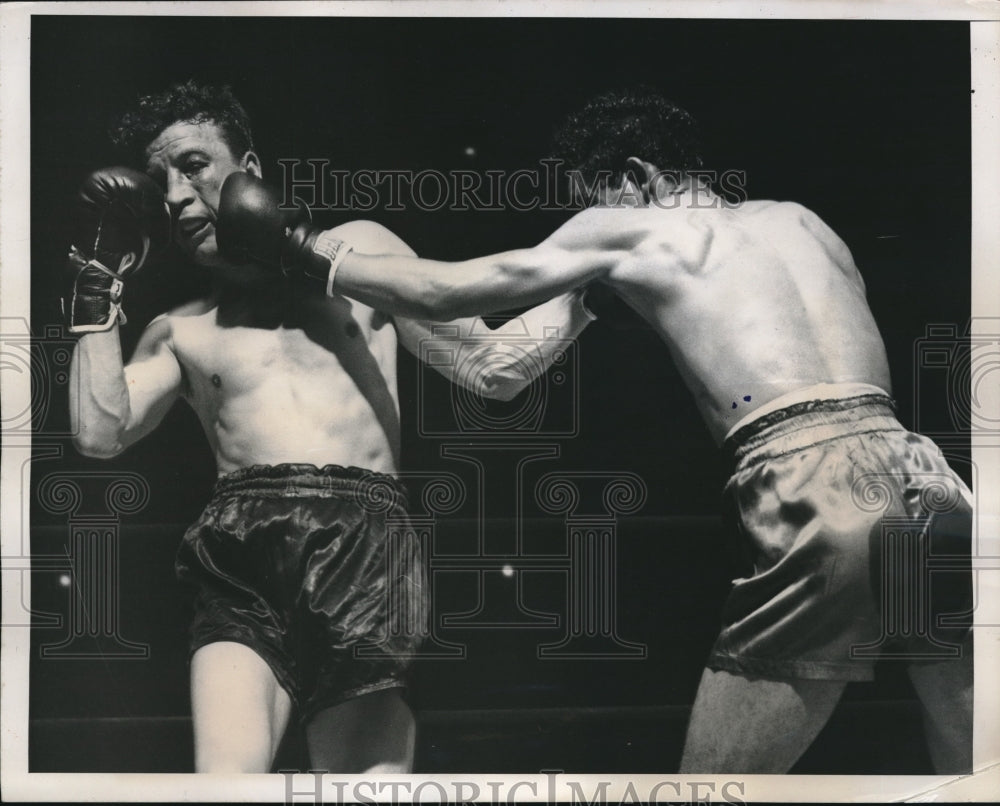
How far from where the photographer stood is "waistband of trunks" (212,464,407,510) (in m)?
3.55

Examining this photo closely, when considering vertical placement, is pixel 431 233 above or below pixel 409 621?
above

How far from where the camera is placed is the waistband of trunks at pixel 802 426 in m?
3.44

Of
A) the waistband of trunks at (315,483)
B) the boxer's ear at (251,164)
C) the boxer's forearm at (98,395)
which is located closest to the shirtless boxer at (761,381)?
the boxer's ear at (251,164)

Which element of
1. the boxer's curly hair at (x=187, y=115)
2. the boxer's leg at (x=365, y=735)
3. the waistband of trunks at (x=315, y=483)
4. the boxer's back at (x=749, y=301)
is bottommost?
the boxer's leg at (x=365, y=735)

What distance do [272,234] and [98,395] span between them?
736mm

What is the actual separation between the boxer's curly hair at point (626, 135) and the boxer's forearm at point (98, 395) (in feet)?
4.92

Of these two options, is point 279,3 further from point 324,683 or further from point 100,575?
point 324,683

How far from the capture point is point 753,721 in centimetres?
348

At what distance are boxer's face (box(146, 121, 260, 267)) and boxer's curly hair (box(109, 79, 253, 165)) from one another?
0.02 m

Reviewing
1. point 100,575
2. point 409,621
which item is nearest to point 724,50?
point 409,621

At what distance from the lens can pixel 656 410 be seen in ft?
11.9

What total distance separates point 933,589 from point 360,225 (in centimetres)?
206

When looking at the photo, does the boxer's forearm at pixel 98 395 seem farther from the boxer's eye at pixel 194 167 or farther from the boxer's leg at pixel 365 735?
the boxer's leg at pixel 365 735

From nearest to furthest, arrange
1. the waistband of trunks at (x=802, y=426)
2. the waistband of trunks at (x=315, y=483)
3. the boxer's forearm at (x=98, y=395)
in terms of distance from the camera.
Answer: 1. the waistband of trunks at (x=802, y=426)
2. the waistband of trunks at (x=315, y=483)
3. the boxer's forearm at (x=98, y=395)
